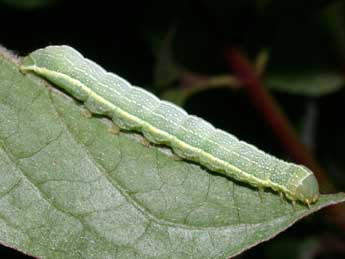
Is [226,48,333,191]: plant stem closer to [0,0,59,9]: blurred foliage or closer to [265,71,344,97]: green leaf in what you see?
[265,71,344,97]: green leaf

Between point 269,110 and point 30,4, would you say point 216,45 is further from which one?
point 30,4

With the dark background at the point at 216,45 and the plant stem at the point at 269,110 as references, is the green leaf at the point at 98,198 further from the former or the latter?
the plant stem at the point at 269,110

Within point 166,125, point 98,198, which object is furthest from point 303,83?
point 98,198

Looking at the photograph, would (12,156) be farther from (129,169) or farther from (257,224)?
(257,224)

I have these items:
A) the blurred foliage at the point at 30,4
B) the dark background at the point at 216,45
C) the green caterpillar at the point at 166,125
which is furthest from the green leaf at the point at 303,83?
the blurred foliage at the point at 30,4

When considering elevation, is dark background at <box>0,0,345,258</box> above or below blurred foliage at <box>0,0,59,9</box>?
below

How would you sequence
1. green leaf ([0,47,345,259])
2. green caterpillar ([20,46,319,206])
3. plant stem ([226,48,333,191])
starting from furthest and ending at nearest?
plant stem ([226,48,333,191]), green caterpillar ([20,46,319,206]), green leaf ([0,47,345,259])

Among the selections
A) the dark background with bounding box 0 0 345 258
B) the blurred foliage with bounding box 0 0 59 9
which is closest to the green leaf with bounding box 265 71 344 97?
the dark background with bounding box 0 0 345 258
